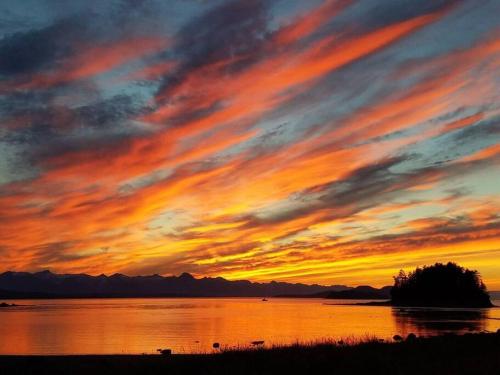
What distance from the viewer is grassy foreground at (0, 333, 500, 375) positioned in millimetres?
26609

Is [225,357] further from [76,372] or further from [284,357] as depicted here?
[76,372]

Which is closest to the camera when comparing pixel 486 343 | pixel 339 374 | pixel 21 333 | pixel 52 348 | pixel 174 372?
pixel 339 374

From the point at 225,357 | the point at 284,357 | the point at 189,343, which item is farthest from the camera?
the point at 189,343

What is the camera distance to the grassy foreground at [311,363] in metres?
26.6

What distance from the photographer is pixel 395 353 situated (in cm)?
3462

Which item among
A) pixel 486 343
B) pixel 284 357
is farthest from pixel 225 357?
pixel 486 343

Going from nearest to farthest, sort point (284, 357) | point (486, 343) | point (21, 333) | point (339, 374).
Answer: point (339, 374) < point (284, 357) < point (486, 343) < point (21, 333)

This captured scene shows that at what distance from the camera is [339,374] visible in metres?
25.2

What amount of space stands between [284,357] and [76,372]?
11981 millimetres

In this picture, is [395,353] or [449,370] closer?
[449,370]

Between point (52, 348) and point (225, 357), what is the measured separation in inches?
1460

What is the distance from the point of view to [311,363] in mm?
28453

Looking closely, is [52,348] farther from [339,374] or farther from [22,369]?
[339,374]

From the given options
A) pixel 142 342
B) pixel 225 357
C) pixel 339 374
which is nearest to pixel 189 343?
pixel 142 342
